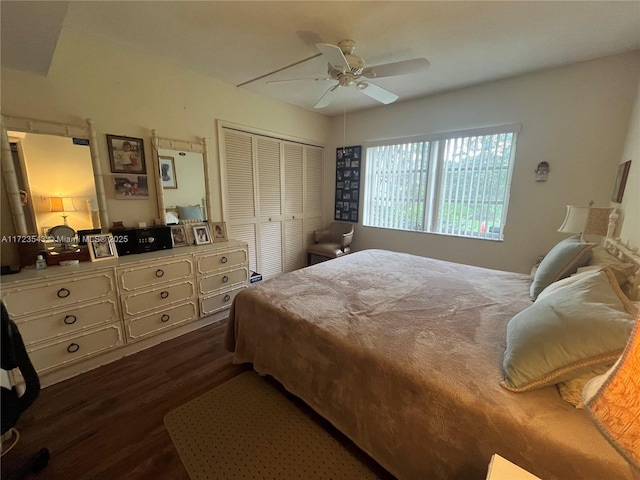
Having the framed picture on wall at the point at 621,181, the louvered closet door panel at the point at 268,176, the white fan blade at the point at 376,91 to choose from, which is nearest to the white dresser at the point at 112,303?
the louvered closet door panel at the point at 268,176

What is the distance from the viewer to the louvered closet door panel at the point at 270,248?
3.80 meters

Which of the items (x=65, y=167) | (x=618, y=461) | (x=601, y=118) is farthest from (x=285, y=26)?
(x=601, y=118)

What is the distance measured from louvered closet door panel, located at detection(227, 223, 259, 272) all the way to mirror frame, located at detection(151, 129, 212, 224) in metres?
0.44

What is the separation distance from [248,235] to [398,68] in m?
2.64

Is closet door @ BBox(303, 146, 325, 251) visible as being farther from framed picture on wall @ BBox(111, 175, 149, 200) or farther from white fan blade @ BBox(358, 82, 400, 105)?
framed picture on wall @ BBox(111, 175, 149, 200)

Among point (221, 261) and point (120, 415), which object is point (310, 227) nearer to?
point (221, 261)

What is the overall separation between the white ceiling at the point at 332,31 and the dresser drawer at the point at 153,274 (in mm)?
1581

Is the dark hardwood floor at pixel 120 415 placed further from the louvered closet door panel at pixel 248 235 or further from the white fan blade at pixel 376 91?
the white fan blade at pixel 376 91

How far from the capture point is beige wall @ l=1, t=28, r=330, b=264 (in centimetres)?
194

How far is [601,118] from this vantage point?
2.40m

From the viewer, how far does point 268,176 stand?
3699mm

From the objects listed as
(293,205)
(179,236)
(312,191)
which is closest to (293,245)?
(293,205)

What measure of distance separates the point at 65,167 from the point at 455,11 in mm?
3220

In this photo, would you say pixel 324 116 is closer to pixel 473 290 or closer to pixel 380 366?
pixel 473 290
